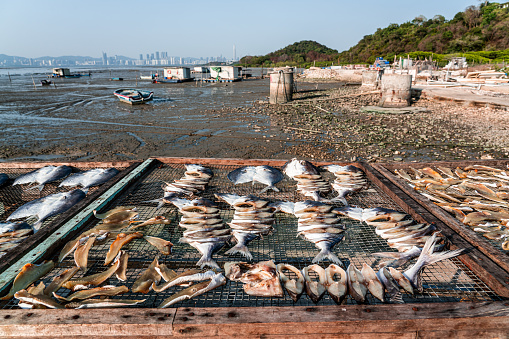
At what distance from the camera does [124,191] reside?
4523mm

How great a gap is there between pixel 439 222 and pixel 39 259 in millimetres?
4336

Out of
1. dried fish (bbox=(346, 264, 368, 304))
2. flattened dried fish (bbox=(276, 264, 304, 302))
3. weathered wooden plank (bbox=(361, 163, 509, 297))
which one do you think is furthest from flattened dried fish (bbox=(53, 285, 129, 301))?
weathered wooden plank (bbox=(361, 163, 509, 297))

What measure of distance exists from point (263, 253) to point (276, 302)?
0.83 meters

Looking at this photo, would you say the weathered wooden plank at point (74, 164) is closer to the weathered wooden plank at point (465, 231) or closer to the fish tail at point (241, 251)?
the fish tail at point (241, 251)

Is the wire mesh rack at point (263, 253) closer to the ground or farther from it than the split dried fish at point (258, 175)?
closer to the ground

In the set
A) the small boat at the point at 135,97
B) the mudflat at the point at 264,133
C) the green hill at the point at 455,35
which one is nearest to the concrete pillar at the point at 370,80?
the mudflat at the point at 264,133

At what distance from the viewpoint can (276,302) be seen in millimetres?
2492

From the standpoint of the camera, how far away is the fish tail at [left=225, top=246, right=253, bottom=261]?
3.15 meters

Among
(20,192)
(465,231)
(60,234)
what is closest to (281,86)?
(20,192)

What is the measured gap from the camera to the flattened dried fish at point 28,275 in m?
2.46

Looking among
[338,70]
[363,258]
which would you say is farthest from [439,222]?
[338,70]

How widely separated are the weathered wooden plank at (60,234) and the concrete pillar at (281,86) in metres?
19.7

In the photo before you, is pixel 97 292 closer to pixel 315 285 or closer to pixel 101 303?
pixel 101 303

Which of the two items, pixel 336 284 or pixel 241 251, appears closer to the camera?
pixel 336 284
